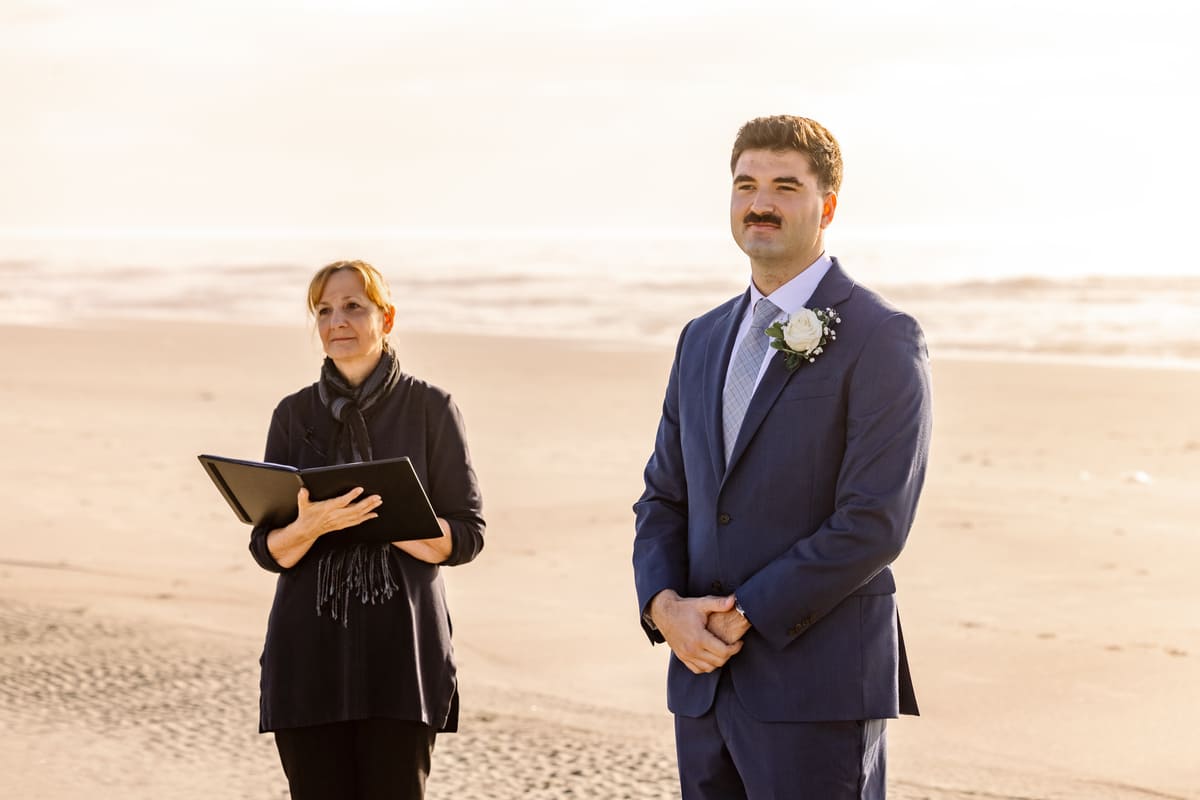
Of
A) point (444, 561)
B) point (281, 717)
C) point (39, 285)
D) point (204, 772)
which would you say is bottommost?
point (204, 772)

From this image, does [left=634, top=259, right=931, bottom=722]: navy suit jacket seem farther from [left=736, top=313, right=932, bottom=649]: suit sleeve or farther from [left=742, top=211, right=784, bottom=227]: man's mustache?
[left=742, top=211, right=784, bottom=227]: man's mustache

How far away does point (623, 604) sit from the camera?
7.71 metres

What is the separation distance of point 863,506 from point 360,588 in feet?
4.27

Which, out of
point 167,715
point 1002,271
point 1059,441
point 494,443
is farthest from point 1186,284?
point 167,715

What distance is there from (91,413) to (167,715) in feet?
31.4

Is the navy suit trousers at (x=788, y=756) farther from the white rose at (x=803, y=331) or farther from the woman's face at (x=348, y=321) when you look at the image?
the woman's face at (x=348, y=321)

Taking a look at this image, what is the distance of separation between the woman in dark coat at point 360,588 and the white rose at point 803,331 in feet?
3.43

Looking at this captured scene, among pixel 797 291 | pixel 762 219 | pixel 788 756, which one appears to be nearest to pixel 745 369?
pixel 797 291

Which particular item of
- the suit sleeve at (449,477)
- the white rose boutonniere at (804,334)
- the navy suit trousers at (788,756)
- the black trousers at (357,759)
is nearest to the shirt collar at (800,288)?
the white rose boutonniere at (804,334)

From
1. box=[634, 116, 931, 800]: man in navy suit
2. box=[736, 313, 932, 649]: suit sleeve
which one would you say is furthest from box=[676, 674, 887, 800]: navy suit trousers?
box=[736, 313, 932, 649]: suit sleeve

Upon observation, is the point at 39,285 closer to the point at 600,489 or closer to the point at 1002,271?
the point at 1002,271

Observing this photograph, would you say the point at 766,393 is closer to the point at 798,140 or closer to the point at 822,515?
the point at 822,515

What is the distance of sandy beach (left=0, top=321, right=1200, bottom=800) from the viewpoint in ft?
16.7

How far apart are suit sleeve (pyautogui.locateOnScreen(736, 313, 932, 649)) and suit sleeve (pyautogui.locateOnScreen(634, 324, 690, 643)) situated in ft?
0.94
